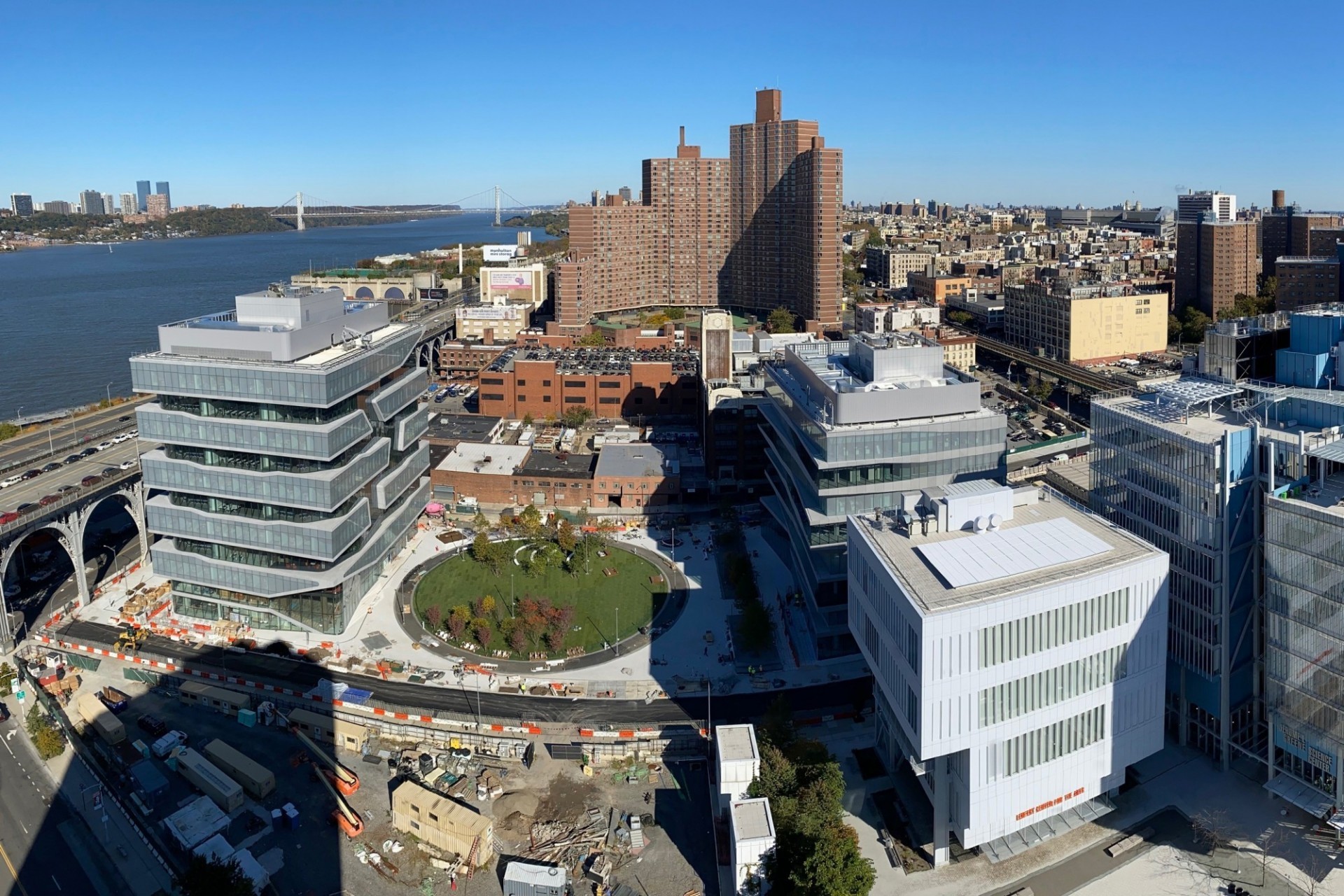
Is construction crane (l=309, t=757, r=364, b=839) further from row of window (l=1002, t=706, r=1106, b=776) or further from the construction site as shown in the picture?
row of window (l=1002, t=706, r=1106, b=776)

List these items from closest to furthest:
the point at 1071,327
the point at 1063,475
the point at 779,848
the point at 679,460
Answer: the point at 779,848 → the point at 1063,475 → the point at 679,460 → the point at 1071,327

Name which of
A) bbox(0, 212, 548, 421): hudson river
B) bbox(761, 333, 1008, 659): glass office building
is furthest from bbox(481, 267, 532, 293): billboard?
bbox(761, 333, 1008, 659): glass office building

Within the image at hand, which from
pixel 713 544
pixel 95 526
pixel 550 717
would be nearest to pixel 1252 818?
pixel 550 717

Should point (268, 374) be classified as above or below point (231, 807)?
above

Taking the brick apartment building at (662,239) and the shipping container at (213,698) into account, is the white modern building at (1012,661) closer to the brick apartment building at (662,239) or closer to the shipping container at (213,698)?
the shipping container at (213,698)

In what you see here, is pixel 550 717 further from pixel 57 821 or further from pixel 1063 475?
pixel 1063 475

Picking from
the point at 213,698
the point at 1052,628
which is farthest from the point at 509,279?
the point at 1052,628

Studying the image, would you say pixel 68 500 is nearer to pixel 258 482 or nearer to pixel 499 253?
pixel 258 482
